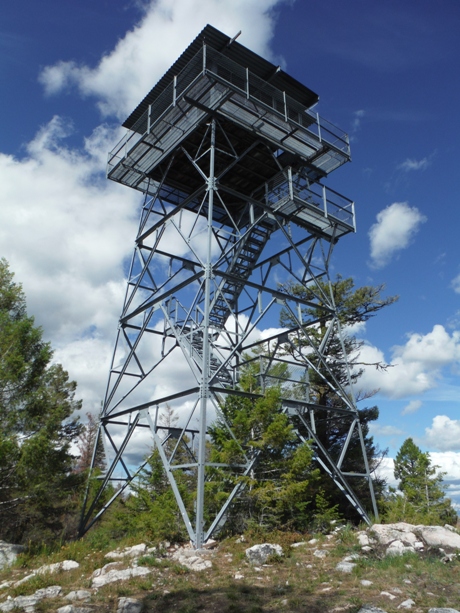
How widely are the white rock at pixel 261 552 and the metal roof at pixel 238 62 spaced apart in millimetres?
15100

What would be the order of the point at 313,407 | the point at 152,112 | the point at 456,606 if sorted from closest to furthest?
1. the point at 456,606
2. the point at 313,407
3. the point at 152,112

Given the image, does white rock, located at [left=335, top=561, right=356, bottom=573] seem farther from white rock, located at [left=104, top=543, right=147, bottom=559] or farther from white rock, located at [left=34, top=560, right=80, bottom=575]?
white rock, located at [left=34, top=560, right=80, bottom=575]

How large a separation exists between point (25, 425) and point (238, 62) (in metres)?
14.9

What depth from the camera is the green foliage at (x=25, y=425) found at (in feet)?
51.4

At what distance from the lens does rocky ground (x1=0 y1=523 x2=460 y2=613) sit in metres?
7.82

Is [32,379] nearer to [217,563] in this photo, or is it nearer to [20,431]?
[20,431]

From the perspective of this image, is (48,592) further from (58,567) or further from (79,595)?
(58,567)

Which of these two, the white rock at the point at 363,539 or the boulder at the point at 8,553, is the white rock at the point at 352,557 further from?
the boulder at the point at 8,553

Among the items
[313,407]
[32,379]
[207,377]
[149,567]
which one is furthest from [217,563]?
[32,379]

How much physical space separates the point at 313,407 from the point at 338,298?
10683 millimetres

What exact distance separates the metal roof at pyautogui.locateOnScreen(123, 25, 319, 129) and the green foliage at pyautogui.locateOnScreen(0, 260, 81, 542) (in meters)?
8.92

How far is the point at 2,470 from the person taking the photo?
15.8 metres

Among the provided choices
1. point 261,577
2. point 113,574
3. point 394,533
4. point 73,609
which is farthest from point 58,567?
point 394,533

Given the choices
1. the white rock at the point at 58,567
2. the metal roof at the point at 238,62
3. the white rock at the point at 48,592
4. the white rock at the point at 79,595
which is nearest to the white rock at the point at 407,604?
the white rock at the point at 79,595
